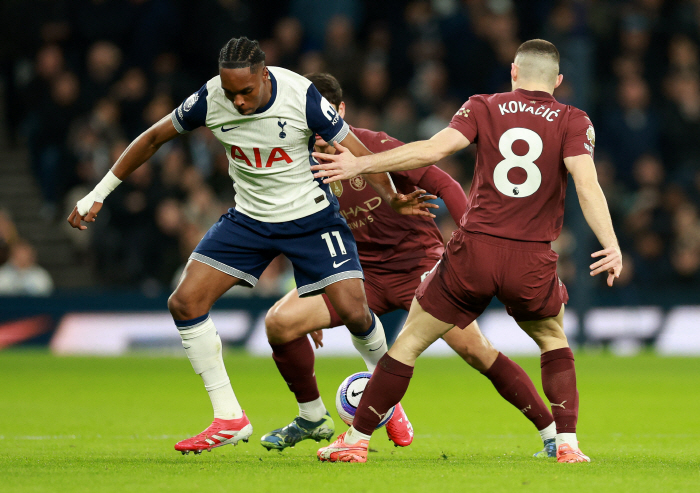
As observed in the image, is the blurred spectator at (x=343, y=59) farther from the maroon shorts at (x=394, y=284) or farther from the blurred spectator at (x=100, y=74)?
the maroon shorts at (x=394, y=284)

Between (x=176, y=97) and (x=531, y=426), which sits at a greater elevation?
(x=176, y=97)

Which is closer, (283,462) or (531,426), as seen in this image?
(283,462)

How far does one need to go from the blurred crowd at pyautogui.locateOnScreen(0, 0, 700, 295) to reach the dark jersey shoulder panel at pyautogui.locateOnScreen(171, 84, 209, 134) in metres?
8.36

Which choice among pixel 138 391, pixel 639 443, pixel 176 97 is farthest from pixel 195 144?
pixel 639 443

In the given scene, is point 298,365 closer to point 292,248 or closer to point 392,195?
point 292,248

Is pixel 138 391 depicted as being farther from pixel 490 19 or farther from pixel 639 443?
pixel 490 19

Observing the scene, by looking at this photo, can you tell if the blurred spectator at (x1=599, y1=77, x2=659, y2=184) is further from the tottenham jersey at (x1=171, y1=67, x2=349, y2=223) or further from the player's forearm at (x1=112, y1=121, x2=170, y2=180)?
the player's forearm at (x1=112, y1=121, x2=170, y2=180)

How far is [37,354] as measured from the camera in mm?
13398

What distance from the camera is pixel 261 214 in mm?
5578

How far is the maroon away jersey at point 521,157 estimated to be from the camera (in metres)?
5.00

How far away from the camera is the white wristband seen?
5641 mm

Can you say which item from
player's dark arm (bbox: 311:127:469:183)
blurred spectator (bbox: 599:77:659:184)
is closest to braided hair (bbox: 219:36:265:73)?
player's dark arm (bbox: 311:127:469:183)

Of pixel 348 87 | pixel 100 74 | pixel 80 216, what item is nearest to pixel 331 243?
pixel 80 216

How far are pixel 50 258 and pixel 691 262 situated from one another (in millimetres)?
9508
